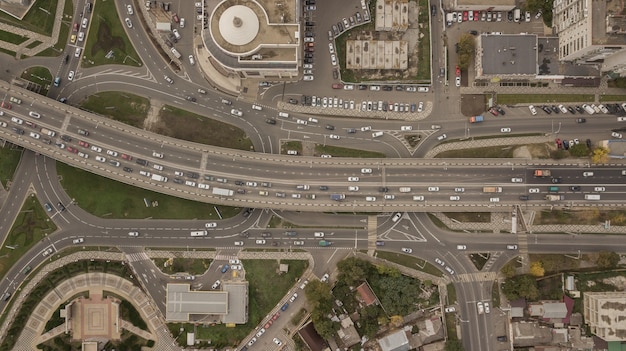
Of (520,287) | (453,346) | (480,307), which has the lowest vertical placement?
(453,346)

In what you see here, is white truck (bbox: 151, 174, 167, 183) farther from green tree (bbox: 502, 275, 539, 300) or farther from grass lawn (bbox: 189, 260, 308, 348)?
green tree (bbox: 502, 275, 539, 300)

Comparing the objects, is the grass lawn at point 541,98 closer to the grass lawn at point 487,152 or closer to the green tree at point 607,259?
the grass lawn at point 487,152

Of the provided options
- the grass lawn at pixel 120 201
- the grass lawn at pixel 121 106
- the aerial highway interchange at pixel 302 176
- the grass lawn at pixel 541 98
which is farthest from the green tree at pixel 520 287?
the grass lawn at pixel 121 106

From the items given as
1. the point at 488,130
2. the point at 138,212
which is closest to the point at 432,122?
the point at 488,130

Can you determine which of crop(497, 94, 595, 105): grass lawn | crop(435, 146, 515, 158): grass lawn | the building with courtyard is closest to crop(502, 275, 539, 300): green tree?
crop(435, 146, 515, 158): grass lawn

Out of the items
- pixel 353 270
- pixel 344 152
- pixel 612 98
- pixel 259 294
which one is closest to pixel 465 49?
pixel 344 152

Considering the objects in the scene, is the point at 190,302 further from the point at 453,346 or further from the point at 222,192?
the point at 453,346
